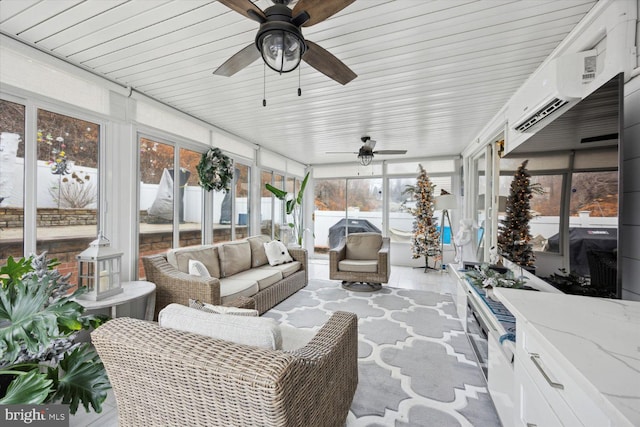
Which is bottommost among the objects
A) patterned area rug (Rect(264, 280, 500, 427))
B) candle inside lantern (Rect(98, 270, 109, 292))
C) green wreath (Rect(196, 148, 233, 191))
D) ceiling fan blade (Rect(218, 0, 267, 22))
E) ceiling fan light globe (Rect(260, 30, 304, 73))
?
patterned area rug (Rect(264, 280, 500, 427))

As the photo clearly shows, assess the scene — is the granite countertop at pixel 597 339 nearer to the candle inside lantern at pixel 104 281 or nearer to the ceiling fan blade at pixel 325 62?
the ceiling fan blade at pixel 325 62

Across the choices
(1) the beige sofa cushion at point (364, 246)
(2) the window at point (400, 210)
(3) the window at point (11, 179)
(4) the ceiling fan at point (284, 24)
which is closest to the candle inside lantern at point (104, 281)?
(3) the window at point (11, 179)

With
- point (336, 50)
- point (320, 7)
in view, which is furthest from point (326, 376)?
point (336, 50)

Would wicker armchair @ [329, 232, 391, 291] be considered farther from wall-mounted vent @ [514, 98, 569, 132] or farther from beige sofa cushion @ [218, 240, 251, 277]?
wall-mounted vent @ [514, 98, 569, 132]

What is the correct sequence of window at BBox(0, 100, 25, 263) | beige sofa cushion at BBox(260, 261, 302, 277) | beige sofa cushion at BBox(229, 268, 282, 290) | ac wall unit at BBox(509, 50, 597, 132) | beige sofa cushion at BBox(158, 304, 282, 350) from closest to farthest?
beige sofa cushion at BBox(158, 304, 282, 350), ac wall unit at BBox(509, 50, 597, 132), window at BBox(0, 100, 25, 263), beige sofa cushion at BBox(229, 268, 282, 290), beige sofa cushion at BBox(260, 261, 302, 277)

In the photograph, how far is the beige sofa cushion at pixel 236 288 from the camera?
9.04ft

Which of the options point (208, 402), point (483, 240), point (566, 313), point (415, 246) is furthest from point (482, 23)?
point (415, 246)

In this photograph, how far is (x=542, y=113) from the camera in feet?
6.15

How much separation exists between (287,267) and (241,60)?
9.66 ft

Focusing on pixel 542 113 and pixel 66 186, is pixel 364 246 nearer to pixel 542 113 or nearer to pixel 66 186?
pixel 542 113

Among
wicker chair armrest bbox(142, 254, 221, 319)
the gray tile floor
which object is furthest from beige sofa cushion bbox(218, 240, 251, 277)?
the gray tile floor

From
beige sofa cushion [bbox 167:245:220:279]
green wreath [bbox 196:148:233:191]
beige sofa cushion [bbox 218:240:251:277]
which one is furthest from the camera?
green wreath [bbox 196:148:233:191]

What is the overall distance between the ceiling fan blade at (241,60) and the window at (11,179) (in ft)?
5.67

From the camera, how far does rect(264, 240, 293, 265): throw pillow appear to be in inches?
163
